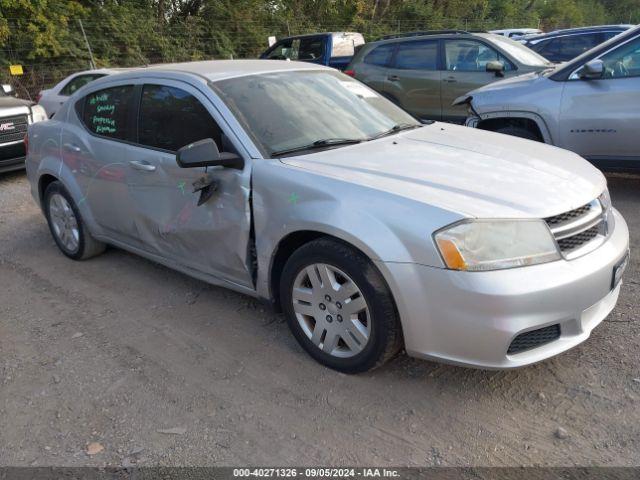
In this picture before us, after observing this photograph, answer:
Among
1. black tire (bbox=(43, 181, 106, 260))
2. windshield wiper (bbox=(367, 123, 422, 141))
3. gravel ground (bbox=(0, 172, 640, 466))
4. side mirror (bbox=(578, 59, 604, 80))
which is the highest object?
side mirror (bbox=(578, 59, 604, 80))

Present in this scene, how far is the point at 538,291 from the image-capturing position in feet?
8.43

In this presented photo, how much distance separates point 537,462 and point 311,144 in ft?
6.77

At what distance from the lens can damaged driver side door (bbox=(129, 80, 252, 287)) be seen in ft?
11.3

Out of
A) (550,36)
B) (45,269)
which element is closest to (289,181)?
(45,269)

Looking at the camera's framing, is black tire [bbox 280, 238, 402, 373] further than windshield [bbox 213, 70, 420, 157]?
No

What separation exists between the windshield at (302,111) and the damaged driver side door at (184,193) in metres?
0.19

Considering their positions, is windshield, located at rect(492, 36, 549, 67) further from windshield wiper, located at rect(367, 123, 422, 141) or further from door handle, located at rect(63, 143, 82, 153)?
door handle, located at rect(63, 143, 82, 153)

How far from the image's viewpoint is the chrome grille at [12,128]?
27.7 feet

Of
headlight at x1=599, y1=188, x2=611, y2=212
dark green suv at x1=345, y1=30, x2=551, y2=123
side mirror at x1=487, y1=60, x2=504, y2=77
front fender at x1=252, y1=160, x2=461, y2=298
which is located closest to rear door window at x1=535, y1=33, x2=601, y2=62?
dark green suv at x1=345, y1=30, x2=551, y2=123

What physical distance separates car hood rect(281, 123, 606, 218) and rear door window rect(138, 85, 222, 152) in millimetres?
687

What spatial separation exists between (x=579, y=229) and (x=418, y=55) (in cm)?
702

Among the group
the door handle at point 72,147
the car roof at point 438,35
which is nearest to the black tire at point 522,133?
the car roof at point 438,35

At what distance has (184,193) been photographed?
3699mm

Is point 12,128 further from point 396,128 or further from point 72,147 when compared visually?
point 396,128
